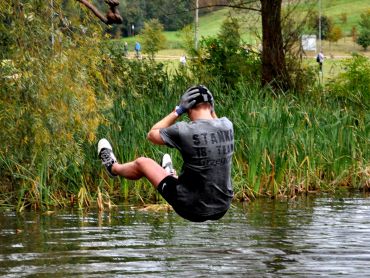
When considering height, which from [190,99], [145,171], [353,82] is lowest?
[145,171]

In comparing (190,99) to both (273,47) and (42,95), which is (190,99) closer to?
(42,95)

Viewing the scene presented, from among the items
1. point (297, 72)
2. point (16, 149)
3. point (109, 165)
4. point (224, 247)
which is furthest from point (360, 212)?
point (297, 72)

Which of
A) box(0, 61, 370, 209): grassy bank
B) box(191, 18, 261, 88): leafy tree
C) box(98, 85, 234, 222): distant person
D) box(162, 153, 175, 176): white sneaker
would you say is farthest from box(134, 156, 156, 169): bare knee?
box(191, 18, 261, 88): leafy tree

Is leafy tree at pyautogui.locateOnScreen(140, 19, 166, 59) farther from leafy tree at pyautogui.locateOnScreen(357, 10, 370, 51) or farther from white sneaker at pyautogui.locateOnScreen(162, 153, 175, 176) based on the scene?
leafy tree at pyautogui.locateOnScreen(357, 10, 370, 51)

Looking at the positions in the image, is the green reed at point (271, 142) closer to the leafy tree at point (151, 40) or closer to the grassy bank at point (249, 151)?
the grassy bank at point (249, 151)

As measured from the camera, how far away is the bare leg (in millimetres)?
10864

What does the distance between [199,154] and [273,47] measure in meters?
14.9

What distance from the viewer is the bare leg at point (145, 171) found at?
10.9 meters

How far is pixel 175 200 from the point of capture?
416 inches

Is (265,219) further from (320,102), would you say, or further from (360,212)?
(320,102)

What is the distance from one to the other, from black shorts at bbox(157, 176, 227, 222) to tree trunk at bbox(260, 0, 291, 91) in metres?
14.0

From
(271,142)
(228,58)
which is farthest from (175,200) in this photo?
(228,58)

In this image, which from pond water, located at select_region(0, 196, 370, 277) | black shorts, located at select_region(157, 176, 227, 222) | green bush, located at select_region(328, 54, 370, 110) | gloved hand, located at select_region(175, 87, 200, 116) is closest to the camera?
gloved hand, located at select_region(175, 87, 200, 116)

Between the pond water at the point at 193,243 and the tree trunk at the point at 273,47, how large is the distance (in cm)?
759
